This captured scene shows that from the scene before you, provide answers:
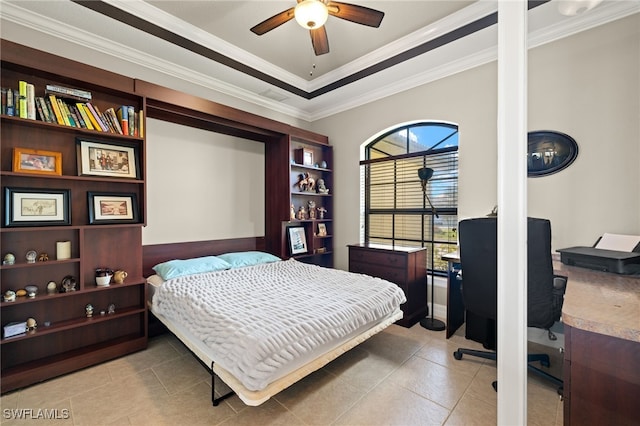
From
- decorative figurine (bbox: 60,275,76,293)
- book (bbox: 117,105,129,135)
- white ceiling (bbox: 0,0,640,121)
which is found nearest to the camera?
decorative figurine (bbox: 60,275,76,293)

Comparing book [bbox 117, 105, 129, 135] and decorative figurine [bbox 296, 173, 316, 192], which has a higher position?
book [bbox 117, 105, 129, 135]

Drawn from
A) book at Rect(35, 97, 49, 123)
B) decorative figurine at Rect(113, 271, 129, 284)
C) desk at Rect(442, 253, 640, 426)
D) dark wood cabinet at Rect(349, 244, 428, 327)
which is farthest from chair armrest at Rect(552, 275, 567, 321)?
book at Rect(35, 97, 49, 123)

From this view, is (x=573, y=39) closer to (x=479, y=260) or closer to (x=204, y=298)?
(x=479, y=260)

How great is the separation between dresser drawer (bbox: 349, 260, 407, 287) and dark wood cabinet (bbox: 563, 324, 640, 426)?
1.97 m

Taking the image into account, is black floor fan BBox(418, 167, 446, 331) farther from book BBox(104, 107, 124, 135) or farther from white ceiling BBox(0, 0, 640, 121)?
book BBox(104, 107, 124, 135)

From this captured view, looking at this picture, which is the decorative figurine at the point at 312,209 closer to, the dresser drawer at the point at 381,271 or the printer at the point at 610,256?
the dresser drawer at the point at 381,271

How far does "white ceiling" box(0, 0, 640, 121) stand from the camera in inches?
90.0

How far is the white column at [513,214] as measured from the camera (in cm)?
77

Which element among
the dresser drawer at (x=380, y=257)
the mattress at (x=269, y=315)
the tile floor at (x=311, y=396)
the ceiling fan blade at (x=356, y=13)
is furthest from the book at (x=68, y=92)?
the dresser drawer at (x=380, y=257)

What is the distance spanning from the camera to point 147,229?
9.64 ft

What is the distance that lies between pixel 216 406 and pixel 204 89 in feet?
10.7

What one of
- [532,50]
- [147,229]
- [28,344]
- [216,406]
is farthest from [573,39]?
[28,344]

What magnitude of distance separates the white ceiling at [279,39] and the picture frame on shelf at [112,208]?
141cm

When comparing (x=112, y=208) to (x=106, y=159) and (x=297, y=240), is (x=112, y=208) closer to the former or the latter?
(x=106, y=159)
